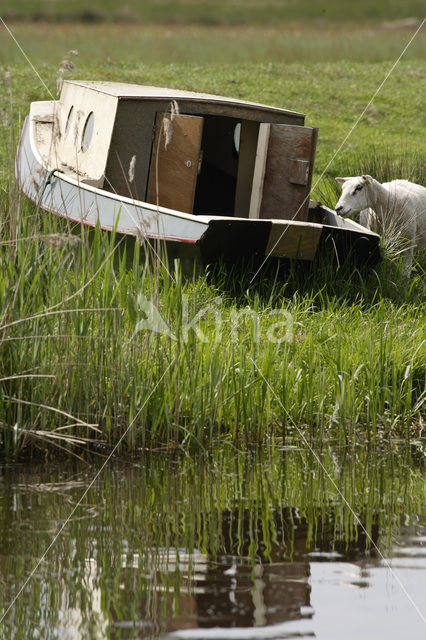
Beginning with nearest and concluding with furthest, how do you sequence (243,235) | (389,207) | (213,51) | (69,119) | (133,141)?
(243,235) → (133,141) → (389,207) → (69,119) → (213,51)

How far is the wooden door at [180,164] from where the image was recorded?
9094mm

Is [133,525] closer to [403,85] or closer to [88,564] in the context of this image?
[88,564]

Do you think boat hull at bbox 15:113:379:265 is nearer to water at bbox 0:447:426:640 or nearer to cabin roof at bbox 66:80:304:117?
cabin roof at bbox 66:80:304:117

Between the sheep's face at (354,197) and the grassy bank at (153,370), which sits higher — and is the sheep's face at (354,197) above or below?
above

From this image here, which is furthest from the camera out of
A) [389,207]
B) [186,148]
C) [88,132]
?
[88,132]

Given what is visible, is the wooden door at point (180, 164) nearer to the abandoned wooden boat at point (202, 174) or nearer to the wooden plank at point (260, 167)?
the abandoned wooden boat at point (202, 174)

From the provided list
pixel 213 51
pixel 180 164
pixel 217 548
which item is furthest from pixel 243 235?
pixel 213 51

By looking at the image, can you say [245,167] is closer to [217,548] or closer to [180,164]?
[180,164]

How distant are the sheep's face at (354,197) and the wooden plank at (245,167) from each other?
3.68 ft

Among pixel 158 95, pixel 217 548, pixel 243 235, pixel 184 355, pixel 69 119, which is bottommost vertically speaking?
pixel 217 548

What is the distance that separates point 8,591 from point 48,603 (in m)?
0.19

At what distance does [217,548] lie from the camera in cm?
430

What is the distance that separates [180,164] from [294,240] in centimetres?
150

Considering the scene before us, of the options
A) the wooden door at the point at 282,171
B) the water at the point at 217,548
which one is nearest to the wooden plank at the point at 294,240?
the wooden door at the point at 282,171
